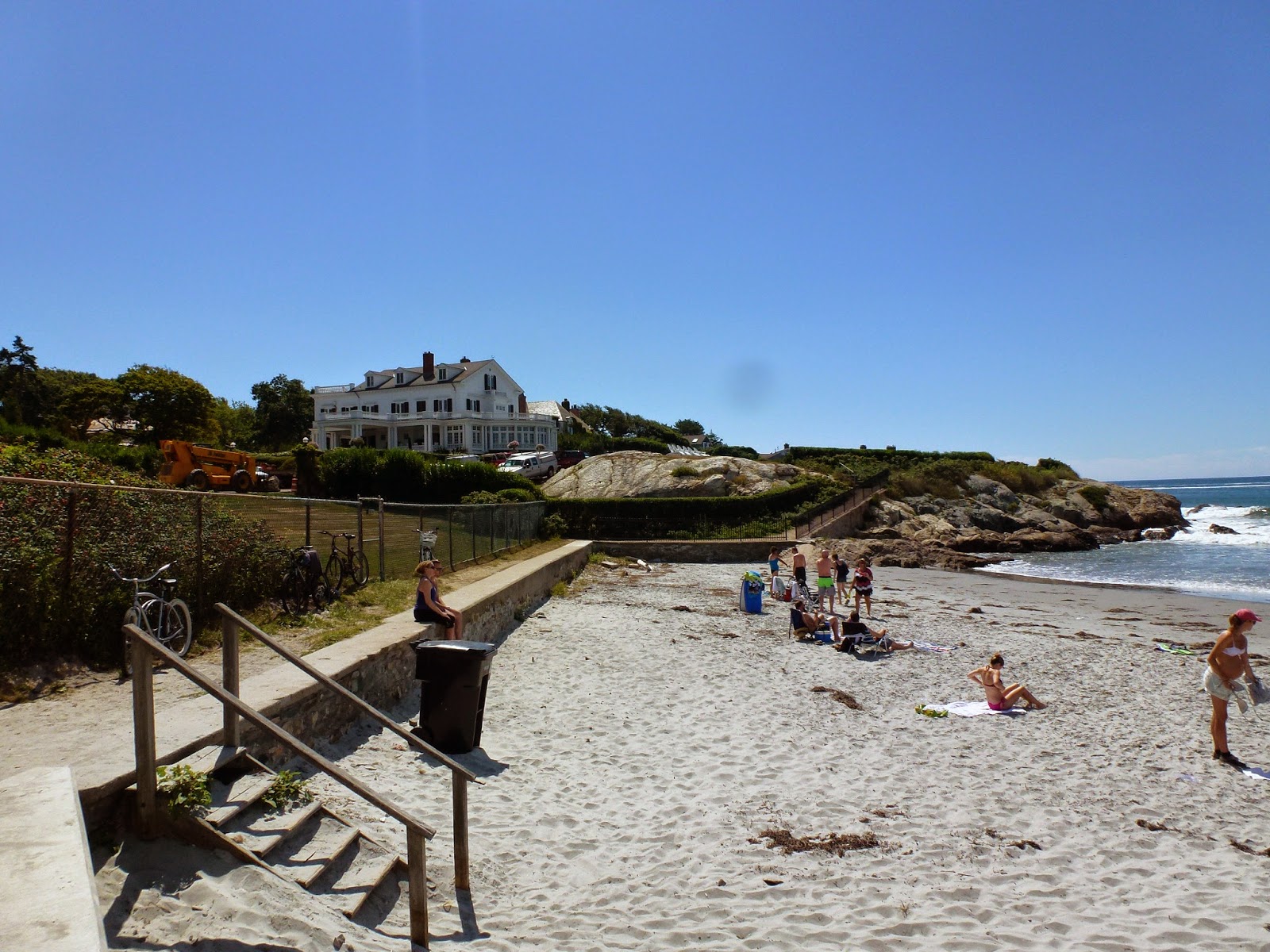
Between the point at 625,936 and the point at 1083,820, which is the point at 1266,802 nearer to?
the point at 1083,820

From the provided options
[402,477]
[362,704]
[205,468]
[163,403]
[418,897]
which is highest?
[163,403]

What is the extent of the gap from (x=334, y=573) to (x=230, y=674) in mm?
7438

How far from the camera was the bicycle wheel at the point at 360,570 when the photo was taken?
1353cm

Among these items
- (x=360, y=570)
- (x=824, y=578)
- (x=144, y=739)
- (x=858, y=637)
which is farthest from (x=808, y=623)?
(x=144, y=739)

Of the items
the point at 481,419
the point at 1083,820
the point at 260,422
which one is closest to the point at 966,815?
the point at 1083,820

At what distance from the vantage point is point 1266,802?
7.63 metres

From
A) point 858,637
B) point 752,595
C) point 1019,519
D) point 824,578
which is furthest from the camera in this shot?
point 1019,519

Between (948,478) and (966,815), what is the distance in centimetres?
4655

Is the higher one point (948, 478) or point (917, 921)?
point (948, 478)

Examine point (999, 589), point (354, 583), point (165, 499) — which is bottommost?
point (999, 589)

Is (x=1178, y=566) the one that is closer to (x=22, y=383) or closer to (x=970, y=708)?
(x=970, y=708)

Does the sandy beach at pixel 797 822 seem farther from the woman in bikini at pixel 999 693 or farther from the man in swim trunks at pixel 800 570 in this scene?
the man in swim trunks at pixel 800 570

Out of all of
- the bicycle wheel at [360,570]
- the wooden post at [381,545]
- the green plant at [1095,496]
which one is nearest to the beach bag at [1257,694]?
the bicycle wheel at [360,570]

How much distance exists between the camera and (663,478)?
126 ft
